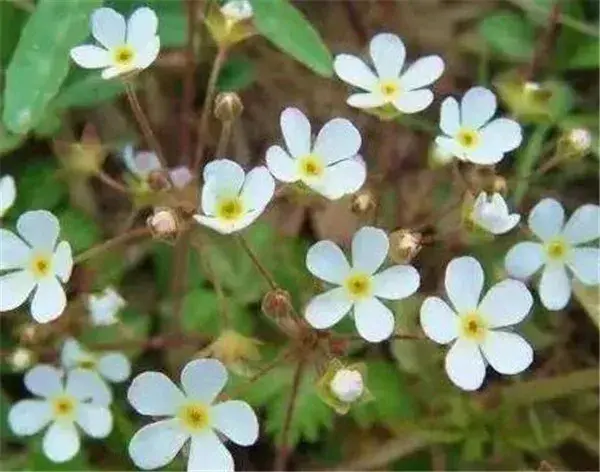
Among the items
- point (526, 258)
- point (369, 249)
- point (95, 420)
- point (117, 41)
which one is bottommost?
point (95, 420)

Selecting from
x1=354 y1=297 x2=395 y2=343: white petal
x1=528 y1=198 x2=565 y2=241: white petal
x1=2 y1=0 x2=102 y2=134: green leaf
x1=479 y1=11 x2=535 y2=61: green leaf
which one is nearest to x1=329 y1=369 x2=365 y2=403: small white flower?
x1=354 y1=297 x2=395 y2=343: white petal

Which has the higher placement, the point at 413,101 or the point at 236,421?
the point at 413,101

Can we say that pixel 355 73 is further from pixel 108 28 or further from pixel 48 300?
pixel 48 300

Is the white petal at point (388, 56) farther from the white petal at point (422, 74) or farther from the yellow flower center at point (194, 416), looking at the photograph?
the yellow flower center at point (194, 416)

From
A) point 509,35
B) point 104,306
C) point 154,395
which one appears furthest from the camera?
point 509,35

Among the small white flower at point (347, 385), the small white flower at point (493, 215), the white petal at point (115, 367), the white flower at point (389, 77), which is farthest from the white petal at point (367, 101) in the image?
the white petal at point (115, 367)

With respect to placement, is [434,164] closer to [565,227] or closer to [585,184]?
[565,227]

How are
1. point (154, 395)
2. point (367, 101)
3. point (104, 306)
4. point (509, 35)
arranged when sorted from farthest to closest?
point (509, 35)
point (104, 306)
point (367, 101)
point (154, 395)

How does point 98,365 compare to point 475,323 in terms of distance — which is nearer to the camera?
point 475,323

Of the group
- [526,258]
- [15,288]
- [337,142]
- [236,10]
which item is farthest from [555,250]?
[15,288]
